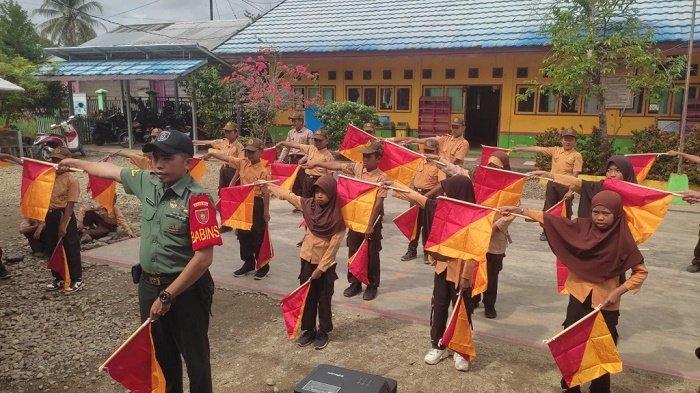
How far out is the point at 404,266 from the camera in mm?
7262

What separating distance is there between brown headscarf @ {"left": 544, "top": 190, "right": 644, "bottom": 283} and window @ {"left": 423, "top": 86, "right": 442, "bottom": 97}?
13.6 meters

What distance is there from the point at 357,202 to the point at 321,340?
1340 millimetres

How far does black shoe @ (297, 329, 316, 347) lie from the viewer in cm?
489

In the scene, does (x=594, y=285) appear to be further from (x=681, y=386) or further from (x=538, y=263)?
(x=538, y=263)

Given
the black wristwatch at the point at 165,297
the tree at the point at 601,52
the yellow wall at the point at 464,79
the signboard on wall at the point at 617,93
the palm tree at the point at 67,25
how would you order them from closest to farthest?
the black wristwatch at the point at 165,297 < the tree at the point at 601,52 < the signboard on wall at the point at 617,93 < the yellow wall at the point at 464,79 < the palm tree at the point at 67,25

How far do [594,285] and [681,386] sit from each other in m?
1.36

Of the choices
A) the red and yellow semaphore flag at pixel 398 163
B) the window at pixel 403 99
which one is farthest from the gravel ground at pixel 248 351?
the window at pixel 403 99

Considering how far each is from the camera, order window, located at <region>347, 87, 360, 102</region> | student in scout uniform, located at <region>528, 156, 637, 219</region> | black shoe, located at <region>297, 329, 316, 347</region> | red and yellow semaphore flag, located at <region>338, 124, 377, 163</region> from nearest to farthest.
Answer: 1. black shoe, located at <region>297, 329, 316, 347</region>
2. student in scout uniform, located at <region>528, 156, 637, 219</region>
3. red and yellow semaphore flag, located at <region>338, 124, 377, 163</region>
4. window, located at <region>347, 87, 360, 102</region>

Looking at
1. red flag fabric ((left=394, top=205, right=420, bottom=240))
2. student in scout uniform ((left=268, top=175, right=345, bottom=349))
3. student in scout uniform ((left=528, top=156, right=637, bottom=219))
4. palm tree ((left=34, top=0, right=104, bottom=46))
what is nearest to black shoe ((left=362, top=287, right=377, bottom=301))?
red flag fabric ((left=394, top=205, right=420, bottom=240))

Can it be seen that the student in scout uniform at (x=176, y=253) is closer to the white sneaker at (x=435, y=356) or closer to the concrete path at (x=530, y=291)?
the white sneaker at (x=435, y=356)

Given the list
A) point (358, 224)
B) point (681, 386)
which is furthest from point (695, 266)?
point (358, 224)

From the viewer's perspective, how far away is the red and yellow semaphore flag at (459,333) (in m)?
4.32

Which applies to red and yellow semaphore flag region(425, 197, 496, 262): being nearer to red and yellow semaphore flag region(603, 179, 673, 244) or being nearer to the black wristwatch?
red and yellow semaphore flag region(603, 179, 673, 244)

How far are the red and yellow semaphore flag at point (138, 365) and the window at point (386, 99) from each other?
49.6 feet
